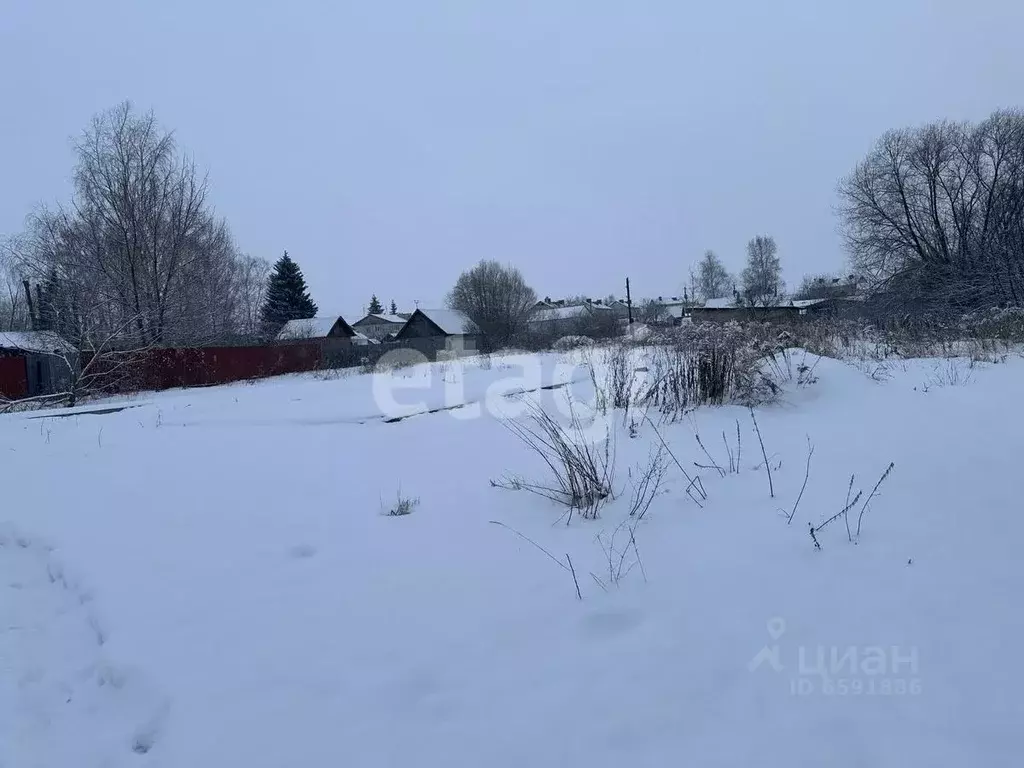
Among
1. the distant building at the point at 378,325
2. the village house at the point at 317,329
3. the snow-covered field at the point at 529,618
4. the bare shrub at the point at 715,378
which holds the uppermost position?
the distant building at the point at 378,325

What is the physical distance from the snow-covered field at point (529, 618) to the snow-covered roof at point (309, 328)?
99.7 feet

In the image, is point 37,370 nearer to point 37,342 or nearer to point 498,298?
point 37,342

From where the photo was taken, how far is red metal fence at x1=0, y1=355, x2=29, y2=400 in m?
14.5

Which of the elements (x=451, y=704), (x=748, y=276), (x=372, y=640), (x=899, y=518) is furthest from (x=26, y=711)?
(x=748, y=276)

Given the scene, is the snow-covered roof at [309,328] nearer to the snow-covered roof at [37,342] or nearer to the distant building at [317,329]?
the distant building at [317,329]

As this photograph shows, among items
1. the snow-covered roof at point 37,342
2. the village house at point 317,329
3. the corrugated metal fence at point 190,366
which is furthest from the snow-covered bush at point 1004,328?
the village house at point 317,329

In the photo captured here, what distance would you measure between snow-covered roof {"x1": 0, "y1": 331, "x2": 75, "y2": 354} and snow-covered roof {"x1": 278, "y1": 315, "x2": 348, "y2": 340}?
42.1 feet

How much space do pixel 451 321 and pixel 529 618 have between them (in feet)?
131

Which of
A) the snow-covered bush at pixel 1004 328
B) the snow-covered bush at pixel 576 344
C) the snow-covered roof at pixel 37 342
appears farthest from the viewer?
the snow-covered bush at pixel 576 344

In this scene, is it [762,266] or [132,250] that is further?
[762,266]

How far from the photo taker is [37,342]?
17.5 meters

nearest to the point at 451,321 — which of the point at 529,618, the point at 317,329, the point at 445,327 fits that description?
the point at 445,327

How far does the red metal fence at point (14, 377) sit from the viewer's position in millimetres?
14484

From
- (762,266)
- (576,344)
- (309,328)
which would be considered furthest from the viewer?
(762,266)
